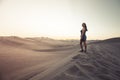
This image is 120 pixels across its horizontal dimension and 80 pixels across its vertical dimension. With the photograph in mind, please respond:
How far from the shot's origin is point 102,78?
5312mm

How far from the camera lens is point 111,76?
219 inches

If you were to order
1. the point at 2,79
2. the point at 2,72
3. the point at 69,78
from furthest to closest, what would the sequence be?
the point at 2,72 → the point at 2,79 → the point at 69,78

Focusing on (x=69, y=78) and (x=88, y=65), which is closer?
(x=69, y=78)

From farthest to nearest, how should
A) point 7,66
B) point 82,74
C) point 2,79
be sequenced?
point 7,66 < point 2,79 < point 82,74

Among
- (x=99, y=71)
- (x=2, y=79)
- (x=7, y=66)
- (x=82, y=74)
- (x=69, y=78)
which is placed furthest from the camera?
(x=7, y=66)

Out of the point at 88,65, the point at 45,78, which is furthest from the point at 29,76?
the point at 88,65

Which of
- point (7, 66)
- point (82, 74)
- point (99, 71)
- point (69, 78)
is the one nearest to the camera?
point (69, 78)

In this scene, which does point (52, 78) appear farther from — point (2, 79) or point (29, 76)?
point (2, 79)

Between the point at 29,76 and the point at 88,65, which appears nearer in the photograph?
the point at 29,76

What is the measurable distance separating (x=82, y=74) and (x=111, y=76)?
78 centimetres

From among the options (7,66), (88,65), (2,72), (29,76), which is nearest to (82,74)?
(88,65)

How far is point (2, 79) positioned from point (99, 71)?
2.98m

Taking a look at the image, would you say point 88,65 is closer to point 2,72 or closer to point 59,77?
point 59,77

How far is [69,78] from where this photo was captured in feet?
16.8
